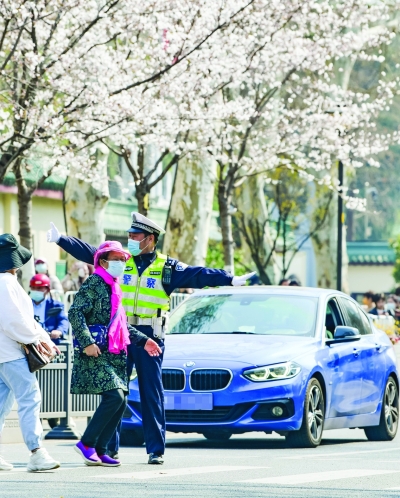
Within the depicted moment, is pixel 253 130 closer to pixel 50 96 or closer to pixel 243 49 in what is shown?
pixel 243 49

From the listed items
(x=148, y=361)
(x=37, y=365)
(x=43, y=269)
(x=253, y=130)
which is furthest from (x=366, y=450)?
(x=253, y=130)

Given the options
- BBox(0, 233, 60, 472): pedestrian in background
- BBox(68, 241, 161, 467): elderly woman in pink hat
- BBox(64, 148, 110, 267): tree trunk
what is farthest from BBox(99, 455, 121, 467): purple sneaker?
BBox(64, 148, 110, 267): tree trunk

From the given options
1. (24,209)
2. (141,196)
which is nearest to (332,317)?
(24,209)

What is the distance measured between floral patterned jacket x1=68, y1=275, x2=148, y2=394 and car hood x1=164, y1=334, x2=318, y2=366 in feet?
7.86

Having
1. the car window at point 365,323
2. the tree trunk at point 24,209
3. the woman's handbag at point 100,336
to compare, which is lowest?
the car window at point 365,323

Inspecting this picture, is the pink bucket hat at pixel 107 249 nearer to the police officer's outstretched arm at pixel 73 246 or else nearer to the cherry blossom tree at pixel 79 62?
the police officer's outstretched arm at pixel 73 246

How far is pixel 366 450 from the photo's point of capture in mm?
13523

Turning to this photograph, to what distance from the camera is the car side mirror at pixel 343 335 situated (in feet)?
45.5

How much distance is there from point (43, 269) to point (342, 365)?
5.91 m

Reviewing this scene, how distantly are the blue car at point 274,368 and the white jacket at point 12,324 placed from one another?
2.83m

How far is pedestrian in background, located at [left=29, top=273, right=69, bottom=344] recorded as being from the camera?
51.1ft

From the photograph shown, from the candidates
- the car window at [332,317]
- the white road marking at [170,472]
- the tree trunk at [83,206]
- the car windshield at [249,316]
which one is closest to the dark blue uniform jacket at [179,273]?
the white road marking at [170,472]

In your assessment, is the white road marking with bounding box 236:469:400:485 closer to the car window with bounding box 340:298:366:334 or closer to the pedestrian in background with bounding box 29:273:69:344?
the car window with bounding box 340:298:366:334

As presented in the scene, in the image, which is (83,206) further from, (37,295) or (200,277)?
(200,277)
